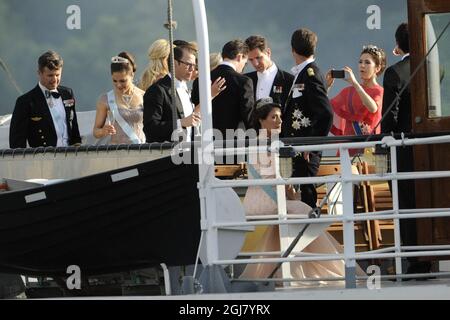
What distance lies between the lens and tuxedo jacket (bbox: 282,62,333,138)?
34.9ft

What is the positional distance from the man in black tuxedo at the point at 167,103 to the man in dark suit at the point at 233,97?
0.28 meters

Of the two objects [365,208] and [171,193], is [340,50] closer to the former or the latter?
[365,208]

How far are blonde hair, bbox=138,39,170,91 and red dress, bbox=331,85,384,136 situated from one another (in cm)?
140

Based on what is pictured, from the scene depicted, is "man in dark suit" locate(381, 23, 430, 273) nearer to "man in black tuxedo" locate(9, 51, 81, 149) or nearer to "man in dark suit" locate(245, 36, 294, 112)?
"man in dark suit" locate(245, 36, 294, 112)

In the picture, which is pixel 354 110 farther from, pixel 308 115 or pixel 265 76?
pixel 308 115

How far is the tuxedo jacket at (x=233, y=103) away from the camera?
441 inches

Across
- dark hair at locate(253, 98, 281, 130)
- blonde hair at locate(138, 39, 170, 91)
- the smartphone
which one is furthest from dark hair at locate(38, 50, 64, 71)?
the smartphone

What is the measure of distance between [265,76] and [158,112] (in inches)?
46.0

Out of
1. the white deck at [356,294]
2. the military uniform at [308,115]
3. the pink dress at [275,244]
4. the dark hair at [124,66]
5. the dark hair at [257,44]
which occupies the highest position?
the dark hair at [257,44]

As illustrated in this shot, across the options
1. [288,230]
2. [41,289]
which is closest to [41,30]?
[41,289]

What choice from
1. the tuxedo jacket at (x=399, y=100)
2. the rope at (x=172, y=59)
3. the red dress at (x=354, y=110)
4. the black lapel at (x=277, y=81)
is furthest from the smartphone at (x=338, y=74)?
the rope at (x=172, y=59)

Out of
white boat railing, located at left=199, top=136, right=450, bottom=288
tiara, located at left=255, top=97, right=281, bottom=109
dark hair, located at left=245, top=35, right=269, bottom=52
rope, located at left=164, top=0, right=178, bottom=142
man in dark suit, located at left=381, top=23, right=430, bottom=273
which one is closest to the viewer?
white boat railing, located at left=199, top=136, right=450, bottom=288

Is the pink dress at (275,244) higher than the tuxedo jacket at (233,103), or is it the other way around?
the tuxedo jacket at (233,103)

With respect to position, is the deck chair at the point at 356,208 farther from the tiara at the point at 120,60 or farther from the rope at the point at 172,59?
the tiara at the point at 120,60
